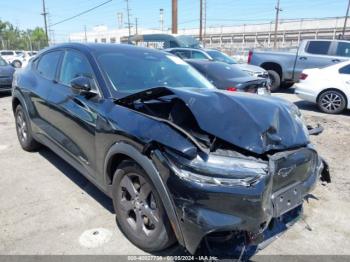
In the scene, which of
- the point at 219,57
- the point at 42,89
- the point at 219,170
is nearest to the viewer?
the point at 219,170

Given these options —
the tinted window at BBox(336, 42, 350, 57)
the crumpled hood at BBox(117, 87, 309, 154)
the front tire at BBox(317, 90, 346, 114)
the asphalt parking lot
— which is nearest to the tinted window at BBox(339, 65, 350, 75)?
the front tire at BBox(317, 90, 346, 114)

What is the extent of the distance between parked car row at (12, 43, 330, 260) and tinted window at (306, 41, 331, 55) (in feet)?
31.1

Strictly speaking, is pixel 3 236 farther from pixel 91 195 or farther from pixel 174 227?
pixel 174 227

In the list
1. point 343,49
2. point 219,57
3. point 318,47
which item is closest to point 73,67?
point 219,57

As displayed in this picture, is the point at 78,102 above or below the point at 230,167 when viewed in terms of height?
above

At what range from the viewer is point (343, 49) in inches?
456

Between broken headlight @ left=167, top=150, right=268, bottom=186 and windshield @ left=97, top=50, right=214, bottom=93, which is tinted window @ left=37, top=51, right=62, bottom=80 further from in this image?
broken headlight @ left=167, top=150, right=268, bottom=186

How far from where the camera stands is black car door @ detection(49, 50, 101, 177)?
3.29m

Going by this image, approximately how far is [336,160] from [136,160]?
3.85 meters

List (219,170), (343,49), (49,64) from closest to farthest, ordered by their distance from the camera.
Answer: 1. (219,170)
2. (49,64)
3. (343,49)

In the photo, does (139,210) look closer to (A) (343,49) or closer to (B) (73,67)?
(B) (73,67)

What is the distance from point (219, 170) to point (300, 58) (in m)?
10.9

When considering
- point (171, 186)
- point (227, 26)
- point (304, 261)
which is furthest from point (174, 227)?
point (227, 26)

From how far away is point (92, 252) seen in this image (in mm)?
2879
